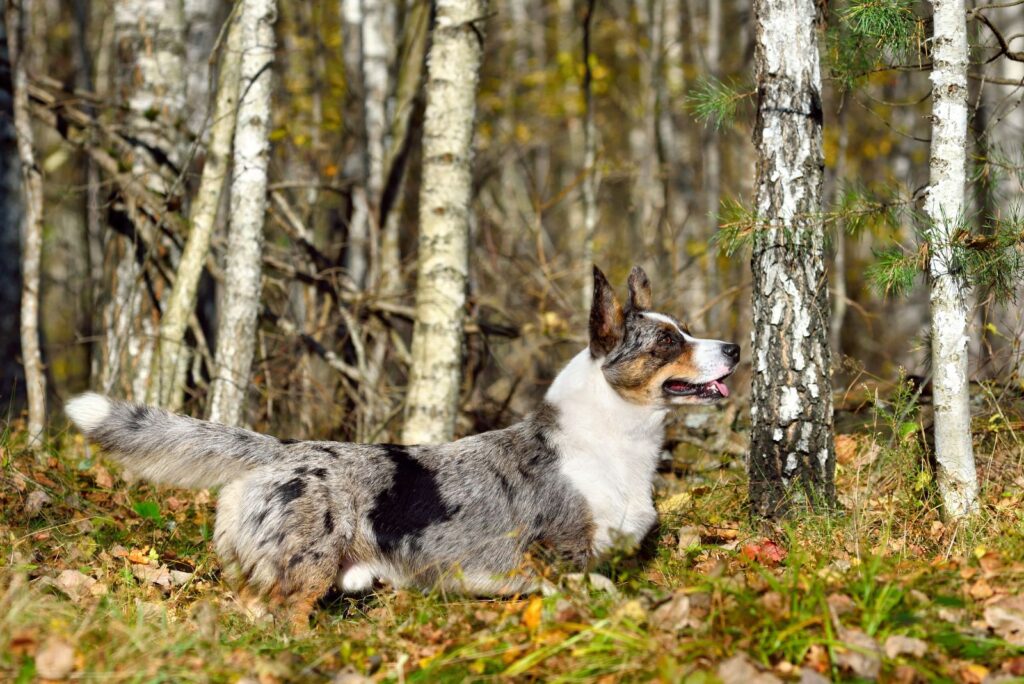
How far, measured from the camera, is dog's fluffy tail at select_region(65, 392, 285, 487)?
16.4 ft

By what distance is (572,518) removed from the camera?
5.37 meters

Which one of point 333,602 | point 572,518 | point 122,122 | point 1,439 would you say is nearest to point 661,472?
point 572,518

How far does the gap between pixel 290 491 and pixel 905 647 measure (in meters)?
2.95

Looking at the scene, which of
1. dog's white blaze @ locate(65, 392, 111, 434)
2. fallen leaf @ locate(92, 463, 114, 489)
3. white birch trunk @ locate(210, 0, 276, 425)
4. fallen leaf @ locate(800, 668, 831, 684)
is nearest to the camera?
fallen leaf @ locate(800, 668, 831, 684)

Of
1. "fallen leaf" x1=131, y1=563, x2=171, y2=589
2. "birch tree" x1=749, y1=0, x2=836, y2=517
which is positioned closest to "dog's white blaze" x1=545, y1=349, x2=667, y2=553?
"birch tree" x1=749, y1=0, x2=836, y2=517

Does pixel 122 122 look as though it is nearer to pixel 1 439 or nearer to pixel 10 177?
pixel 10 177

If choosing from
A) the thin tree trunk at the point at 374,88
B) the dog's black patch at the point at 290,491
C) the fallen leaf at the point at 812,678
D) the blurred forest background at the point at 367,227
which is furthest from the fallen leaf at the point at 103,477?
the thin tree trunk at the point at 374,88

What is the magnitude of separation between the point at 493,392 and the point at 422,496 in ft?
18.8

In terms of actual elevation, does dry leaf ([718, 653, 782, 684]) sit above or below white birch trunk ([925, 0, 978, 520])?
below

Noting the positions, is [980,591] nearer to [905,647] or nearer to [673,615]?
[905,647]

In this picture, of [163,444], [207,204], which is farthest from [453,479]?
[207,204]

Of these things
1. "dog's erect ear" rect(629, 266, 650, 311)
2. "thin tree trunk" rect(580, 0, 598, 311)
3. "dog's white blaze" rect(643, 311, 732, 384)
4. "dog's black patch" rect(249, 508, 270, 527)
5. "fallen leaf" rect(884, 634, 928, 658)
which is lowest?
"fallen leaf" rect(884, 634, 928, 658)

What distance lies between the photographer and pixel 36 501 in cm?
596

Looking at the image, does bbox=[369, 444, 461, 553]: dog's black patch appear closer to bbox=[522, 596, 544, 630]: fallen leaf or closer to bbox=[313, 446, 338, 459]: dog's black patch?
bbox=[313, 446, 338, 459]: dog's black patch
